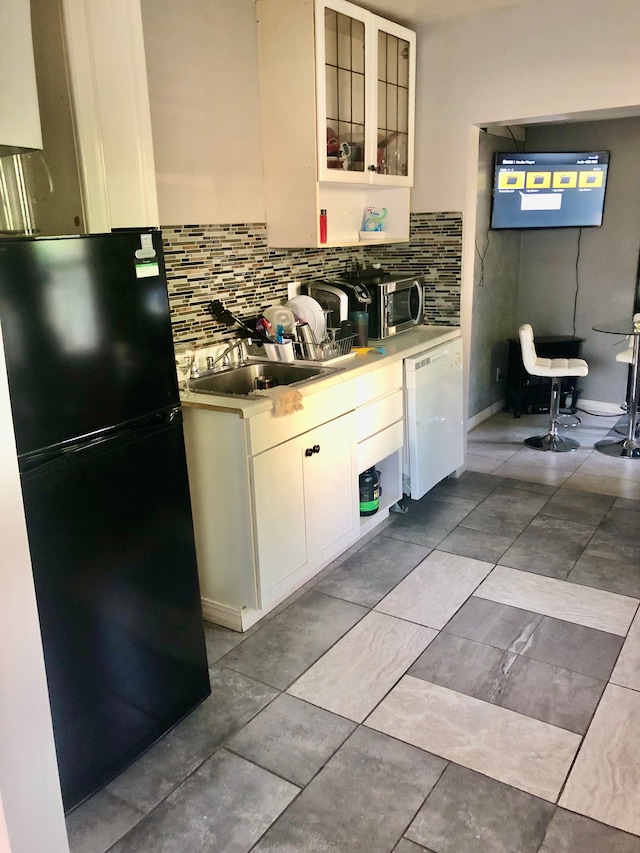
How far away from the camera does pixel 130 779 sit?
1971 millimetres

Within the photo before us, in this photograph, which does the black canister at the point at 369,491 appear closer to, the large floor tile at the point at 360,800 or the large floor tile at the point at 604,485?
the large floor tile at the point at 604,485

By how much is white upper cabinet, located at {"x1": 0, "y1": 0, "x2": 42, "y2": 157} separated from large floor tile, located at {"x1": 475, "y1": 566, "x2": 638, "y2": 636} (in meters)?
2.37

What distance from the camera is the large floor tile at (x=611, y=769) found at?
1.82 m

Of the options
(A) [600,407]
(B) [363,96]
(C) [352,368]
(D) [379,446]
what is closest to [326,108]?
(B) [363,96]

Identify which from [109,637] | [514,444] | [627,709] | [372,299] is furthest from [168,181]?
[514,444]

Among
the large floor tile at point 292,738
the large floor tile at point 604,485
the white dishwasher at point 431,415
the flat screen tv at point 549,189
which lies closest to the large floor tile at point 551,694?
the large floor tile at point 292,738

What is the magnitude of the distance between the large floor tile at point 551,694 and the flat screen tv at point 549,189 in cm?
356

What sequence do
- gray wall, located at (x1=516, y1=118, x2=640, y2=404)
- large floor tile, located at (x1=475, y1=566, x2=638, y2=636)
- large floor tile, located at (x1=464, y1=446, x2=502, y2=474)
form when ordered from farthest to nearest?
gray wall, located at (x1=516, y1=118, x2=640, y2=404) → large floor tile, located at (x1=464, y1=446, x2=502, y2=474) → large floor tile, located at (x1=475, y1=566, x2=638, y2=636)

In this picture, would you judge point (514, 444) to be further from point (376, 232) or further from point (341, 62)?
point (341, 62)

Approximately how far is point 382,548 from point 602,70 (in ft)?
8.33

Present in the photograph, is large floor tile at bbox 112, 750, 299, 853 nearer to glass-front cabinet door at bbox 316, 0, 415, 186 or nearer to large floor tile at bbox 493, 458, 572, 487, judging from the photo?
glass-front cabinet door at bbox 316, 0, 415, 186

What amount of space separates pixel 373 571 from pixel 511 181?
10.8ft

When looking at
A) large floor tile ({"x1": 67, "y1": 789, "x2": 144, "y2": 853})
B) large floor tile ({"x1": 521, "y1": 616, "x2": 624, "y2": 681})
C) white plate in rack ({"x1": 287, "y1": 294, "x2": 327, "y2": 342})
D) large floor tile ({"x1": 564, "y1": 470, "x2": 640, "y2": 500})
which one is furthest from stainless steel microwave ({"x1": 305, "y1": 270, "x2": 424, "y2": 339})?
large floor tile ({"x1": 67, "y1": 789, "x2": 144, "y2": 853})

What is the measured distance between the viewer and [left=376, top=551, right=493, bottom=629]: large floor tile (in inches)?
109
